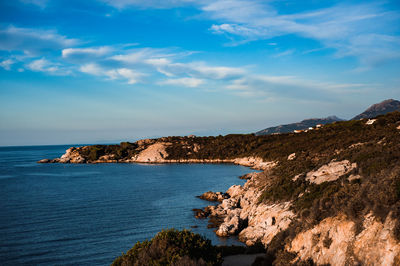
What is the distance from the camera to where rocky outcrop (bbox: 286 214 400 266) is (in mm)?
11788

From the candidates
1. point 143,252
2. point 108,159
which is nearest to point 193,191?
point 143,252

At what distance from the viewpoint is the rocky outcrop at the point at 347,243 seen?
1179cm

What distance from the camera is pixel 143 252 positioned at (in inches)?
619

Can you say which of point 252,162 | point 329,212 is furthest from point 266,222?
point 252,162

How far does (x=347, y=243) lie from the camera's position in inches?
547

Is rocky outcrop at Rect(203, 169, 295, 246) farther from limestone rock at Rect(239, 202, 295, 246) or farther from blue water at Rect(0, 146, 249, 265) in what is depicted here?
blue water at Rect(0, 146, 249, 265)

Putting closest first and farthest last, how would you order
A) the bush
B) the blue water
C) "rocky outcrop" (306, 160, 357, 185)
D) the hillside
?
the hillside
the bush
"rocky outcrop" (306, 160, 357, 185)
the blue water

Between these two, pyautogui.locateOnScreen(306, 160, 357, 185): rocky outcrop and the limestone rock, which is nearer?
the limestone rock

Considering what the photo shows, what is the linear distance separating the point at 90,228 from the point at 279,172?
904 inches

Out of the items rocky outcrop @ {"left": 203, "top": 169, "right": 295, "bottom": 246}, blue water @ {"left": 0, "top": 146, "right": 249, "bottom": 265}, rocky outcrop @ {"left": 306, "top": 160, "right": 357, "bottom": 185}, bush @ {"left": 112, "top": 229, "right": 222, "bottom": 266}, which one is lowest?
blue water @ {"left": 0, "top": 146, "right": 249, "bottom": 265}

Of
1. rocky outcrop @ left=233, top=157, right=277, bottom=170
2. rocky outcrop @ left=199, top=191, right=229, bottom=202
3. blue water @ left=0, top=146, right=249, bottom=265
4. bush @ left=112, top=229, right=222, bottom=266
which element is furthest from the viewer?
rocky outcrop @ left=233, top=157, right=277, bottom=170

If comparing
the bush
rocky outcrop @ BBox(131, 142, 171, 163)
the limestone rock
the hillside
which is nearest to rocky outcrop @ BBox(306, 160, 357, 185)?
the hillside

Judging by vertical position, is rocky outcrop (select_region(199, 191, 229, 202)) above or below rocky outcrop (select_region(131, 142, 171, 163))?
below

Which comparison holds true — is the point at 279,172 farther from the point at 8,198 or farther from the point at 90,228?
the point at 8,198
